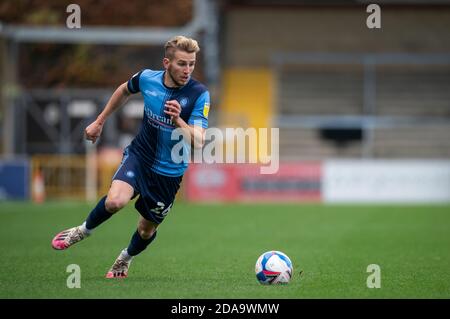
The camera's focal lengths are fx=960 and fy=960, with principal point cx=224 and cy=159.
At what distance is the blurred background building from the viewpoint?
28422mm

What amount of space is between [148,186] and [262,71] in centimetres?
2295

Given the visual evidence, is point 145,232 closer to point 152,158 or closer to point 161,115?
point 152,158

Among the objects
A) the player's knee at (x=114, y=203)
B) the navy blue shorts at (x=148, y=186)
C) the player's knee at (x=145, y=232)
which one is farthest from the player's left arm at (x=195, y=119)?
the player's knee at (x=145, y=232)

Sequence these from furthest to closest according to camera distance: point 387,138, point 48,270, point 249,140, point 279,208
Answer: point 387,138, point 249,140, point 279,208, point 48,270

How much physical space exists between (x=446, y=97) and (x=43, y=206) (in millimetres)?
14731

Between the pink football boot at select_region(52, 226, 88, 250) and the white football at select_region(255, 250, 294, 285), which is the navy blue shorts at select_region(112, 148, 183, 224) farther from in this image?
the white football at select_region(255, 250, 294, 285)

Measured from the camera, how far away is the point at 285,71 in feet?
102

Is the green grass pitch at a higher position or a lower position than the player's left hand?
lower

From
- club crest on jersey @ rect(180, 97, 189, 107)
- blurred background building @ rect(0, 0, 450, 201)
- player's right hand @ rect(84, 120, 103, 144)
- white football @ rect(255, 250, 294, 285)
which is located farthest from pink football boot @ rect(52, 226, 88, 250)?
blurred background building @ rect(0, 0, 450, 201)

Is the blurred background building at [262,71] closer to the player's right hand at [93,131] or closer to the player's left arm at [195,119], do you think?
the player's right hand at [93,131]

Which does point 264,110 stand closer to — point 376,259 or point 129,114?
point 129,114

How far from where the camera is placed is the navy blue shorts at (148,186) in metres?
8.52

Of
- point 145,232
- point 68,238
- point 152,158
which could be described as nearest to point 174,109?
point 152,158
